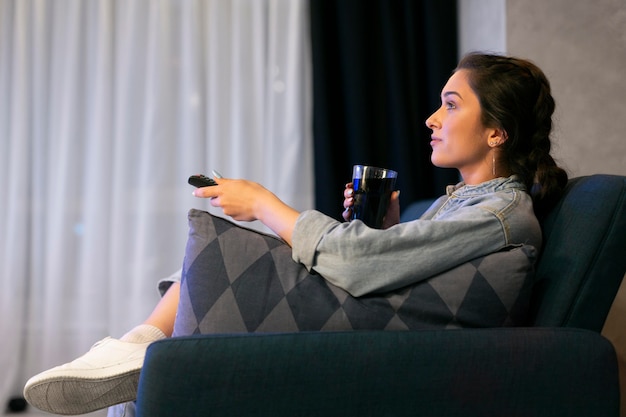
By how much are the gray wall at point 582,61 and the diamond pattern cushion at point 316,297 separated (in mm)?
1160

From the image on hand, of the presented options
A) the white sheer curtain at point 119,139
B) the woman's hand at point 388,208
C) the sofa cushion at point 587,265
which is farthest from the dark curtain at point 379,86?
the sofa cushion at point 587,265

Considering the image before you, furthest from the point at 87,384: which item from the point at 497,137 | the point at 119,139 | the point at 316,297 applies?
the point at 119,139

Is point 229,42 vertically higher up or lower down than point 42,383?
higher up

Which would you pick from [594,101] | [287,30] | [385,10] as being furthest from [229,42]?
[594,101]

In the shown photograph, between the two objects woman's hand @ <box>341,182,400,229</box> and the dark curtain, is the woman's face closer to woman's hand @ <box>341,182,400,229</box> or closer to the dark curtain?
woman's hand @ <box>341,182,400,229</box>

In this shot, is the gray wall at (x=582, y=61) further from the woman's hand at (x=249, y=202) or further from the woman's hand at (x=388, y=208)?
the woman's hand at (x=249, y=202)

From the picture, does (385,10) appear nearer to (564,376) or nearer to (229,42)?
(229,42)

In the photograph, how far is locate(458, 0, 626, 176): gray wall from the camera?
2061mm

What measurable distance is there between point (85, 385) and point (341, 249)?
48 centimetres

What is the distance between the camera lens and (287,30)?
247cm

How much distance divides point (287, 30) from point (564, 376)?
1.88m

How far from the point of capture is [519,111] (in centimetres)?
137

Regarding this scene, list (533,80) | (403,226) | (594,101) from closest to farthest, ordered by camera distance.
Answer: (403,226) → (533,80) → (594,101)

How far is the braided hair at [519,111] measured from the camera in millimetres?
A: 1362
